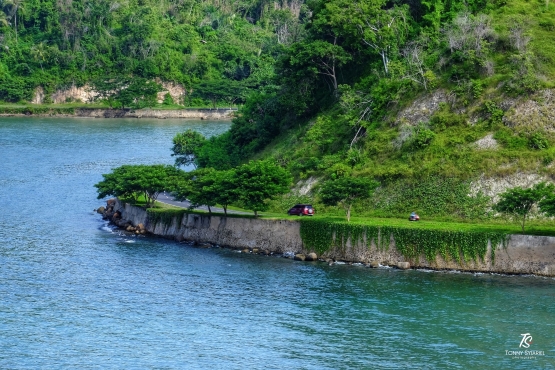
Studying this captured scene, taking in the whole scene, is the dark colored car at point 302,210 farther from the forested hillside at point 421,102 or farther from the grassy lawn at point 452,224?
the forested hillside at point 421,102

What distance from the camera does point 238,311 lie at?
79625 mm

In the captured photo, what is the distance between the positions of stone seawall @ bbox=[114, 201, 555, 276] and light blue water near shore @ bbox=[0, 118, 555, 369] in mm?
1667

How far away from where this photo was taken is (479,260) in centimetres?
8944

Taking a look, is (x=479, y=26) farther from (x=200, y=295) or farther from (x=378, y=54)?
(x=200, y=295)

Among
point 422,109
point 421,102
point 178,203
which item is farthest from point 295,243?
point 421,102

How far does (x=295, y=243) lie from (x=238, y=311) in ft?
59.7

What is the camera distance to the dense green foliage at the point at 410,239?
89.5 meters

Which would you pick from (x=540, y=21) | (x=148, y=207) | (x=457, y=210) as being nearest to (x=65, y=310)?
(x=148, y=207)

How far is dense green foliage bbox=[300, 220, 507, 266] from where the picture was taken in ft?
294

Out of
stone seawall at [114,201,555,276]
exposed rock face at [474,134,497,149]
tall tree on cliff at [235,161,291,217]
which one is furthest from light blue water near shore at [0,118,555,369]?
exposed rock face at [474,134,497,149]

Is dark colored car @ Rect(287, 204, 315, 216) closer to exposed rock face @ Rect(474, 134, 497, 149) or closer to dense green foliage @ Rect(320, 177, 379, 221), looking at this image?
dense green foliage @ Rect(320, 177, 379, 221)

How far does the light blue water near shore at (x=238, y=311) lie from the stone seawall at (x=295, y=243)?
5.47 ft

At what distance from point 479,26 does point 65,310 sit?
54638 mm

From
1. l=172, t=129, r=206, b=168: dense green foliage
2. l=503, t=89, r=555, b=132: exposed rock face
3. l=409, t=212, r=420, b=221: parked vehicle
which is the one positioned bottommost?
l=409, t=212, r=420, b=221: parked vehicle
